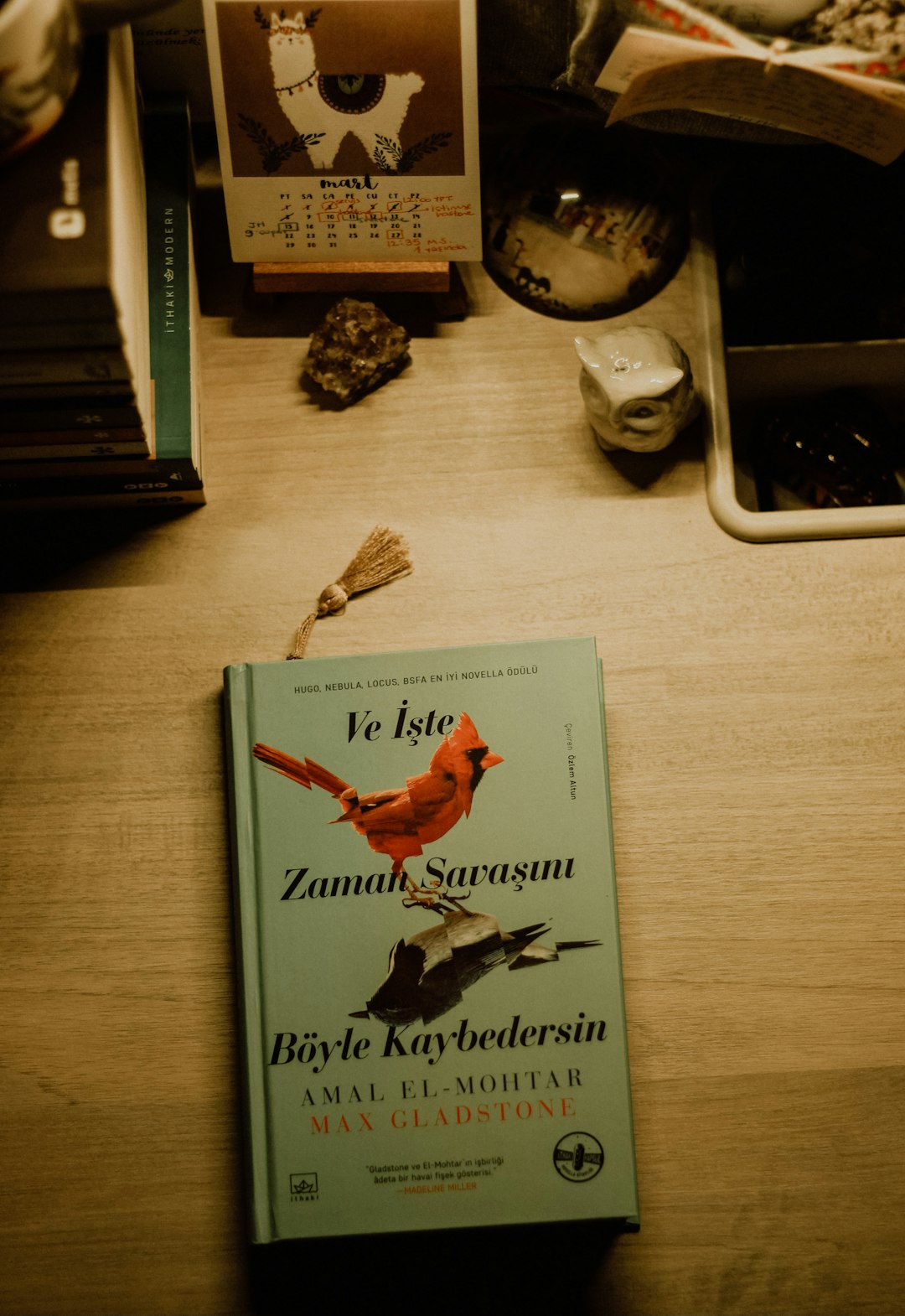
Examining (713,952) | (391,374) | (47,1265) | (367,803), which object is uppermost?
(391,374)

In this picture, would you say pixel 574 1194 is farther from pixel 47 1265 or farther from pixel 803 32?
pixel 803 32

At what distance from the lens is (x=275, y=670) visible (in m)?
0.86

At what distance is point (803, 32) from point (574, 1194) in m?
0.92

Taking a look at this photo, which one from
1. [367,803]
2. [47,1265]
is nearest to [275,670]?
[367,803]

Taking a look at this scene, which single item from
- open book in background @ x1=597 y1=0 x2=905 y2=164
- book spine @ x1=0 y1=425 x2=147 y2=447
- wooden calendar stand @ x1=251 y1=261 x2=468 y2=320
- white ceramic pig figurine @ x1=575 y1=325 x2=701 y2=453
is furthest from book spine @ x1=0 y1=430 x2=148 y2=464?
open book in background @ x1=597 y1=0 x2=905 y2=164

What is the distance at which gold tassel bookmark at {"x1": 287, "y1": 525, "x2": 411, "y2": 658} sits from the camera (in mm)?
895

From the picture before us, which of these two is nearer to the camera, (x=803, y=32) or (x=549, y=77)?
(x=803, y=32)

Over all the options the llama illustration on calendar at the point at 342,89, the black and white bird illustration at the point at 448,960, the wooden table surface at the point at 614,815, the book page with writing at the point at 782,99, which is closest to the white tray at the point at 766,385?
the wooden table surface at the point at 614,815

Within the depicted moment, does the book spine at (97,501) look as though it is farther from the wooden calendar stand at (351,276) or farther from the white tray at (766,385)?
the white tray at (766,385)

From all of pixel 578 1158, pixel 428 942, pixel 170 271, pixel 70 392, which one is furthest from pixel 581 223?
pixel 578 1158

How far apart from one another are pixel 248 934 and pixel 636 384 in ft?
1.85

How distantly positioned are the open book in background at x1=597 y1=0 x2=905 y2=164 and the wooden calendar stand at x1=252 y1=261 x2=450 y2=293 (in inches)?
8.3

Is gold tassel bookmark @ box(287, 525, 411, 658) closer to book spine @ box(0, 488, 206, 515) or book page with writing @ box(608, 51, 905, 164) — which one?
book spine @ box(0, 488, 206, 515)

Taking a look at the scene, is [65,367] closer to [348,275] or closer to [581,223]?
[348,275]
